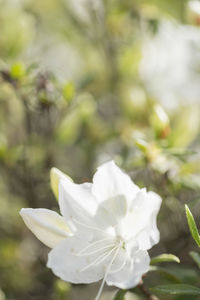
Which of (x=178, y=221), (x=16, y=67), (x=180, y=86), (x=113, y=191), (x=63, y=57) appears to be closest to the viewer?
(x=113, y=191)

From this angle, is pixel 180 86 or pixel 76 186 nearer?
pixel 76 186

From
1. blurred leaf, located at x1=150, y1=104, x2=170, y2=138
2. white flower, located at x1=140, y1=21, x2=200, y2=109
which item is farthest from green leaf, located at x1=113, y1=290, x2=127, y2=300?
white flower, located at x1=140, y1=21, x2=200, y2=109

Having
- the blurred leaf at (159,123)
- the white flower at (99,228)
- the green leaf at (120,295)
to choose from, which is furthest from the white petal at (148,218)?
the blurred leaf at (159,123)

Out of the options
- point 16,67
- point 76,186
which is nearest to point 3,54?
point 16,67

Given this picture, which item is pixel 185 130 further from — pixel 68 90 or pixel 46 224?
pixel 46 224

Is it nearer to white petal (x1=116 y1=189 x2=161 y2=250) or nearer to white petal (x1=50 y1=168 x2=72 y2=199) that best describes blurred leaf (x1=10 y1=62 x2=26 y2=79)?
white petal (x1=50 y1=168 x2=72 y2=199)

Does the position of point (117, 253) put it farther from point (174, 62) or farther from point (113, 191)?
point (174, 62)
